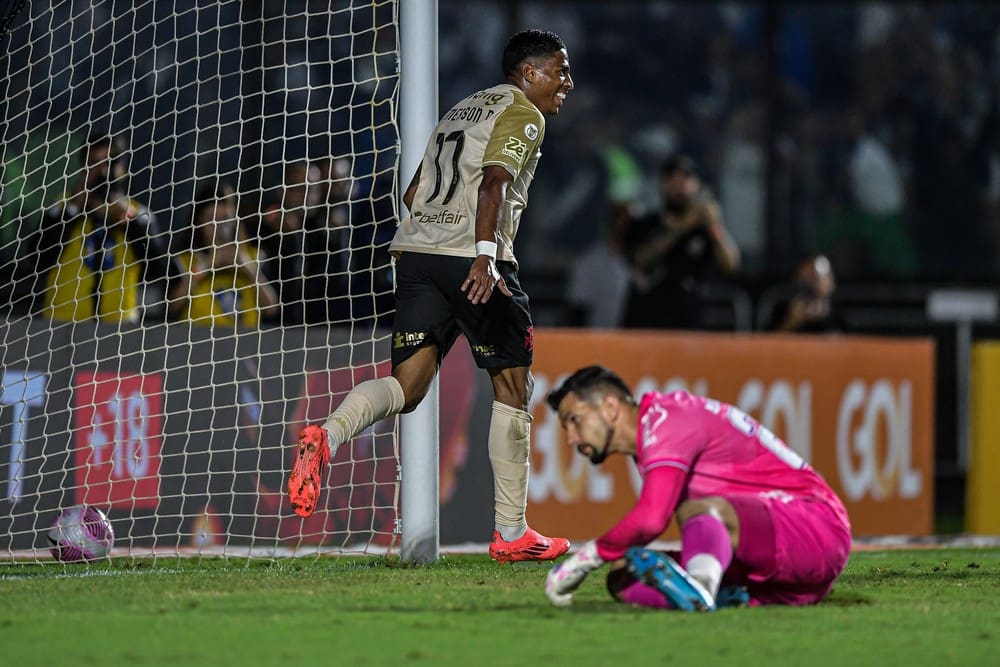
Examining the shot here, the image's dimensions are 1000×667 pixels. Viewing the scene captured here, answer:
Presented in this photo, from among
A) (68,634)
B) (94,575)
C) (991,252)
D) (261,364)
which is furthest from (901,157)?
(68,634)

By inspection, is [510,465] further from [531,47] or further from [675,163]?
[675,163]

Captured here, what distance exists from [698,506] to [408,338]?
206 cm

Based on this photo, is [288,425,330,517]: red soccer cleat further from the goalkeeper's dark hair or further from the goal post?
the goalkeeper's dark hair

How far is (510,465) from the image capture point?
23.4 feet

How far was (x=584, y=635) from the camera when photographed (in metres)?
4.77

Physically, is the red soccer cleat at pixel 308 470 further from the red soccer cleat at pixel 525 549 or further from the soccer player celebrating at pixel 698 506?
the soccer player celebrating at pixel 698 506

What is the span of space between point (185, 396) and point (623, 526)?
395 centimetres

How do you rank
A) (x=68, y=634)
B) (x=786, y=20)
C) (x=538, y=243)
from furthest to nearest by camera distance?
(x=786, y=20), (x=538, y=243), (x=68, y=634)

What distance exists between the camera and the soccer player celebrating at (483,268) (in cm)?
672

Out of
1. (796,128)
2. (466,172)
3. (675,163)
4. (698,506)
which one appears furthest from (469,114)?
(796,128)

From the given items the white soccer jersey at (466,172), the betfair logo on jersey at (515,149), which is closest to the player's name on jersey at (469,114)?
the white soccer jersey at (466,172)

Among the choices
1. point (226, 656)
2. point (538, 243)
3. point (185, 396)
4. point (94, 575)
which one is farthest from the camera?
point (538, 243)

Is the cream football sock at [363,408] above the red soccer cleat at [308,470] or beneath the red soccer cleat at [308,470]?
above

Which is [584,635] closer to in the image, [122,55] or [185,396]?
[185,396]
